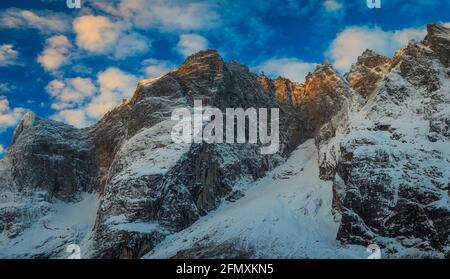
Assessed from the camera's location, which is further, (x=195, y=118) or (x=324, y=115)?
Answer: (x=324, y=115)

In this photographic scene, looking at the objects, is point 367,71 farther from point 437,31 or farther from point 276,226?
point 276,226

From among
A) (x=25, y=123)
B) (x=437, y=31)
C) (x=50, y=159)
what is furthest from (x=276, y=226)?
(x=25, y=123)

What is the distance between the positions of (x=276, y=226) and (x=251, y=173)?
134ft

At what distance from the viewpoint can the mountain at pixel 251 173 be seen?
4345 inches

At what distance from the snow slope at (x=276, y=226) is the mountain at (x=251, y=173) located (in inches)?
14.3

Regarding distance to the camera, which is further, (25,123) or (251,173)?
(25,123)

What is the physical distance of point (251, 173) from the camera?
15788cm

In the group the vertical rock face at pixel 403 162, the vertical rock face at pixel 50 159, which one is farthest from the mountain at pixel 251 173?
the vertical rock face at pixel 50 159

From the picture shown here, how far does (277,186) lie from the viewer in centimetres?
15050

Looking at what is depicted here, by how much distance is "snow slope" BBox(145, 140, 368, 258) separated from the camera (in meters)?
108

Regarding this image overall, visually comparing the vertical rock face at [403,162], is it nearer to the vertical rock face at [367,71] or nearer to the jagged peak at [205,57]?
the vertical rock face at [367,71]

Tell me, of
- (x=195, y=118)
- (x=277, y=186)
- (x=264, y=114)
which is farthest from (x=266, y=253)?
(x=264, y=114)
